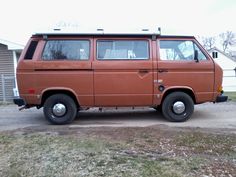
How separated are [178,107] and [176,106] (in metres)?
0.06

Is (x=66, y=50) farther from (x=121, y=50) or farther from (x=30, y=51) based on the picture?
(x=121, y=50)

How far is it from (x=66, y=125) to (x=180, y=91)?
315 cm

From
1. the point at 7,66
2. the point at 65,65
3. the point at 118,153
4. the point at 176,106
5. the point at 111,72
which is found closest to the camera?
the point at 118,153

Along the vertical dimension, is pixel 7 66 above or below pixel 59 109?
above

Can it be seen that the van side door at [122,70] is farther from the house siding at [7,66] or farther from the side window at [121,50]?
the house siding at [7,66]

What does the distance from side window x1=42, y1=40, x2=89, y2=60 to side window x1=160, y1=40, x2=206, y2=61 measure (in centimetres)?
201

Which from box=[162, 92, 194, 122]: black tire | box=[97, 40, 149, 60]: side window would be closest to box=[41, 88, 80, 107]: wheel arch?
box=[97, 40, 149, 60]: side window

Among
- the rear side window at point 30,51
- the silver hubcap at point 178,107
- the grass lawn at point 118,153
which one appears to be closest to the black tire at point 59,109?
the grass lawn at point 118,153

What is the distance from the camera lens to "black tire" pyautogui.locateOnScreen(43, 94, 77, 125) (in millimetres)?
7957

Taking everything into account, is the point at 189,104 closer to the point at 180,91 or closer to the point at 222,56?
the point at 180,91

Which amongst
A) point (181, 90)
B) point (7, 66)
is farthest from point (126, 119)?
point (7, 66)

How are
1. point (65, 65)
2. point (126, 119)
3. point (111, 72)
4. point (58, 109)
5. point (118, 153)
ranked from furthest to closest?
point (126, 119), point (58, 109), point (111, 72), point (65, 65), point (118, 153)

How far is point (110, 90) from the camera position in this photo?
7.97 metres

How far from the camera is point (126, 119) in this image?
28.9ft
